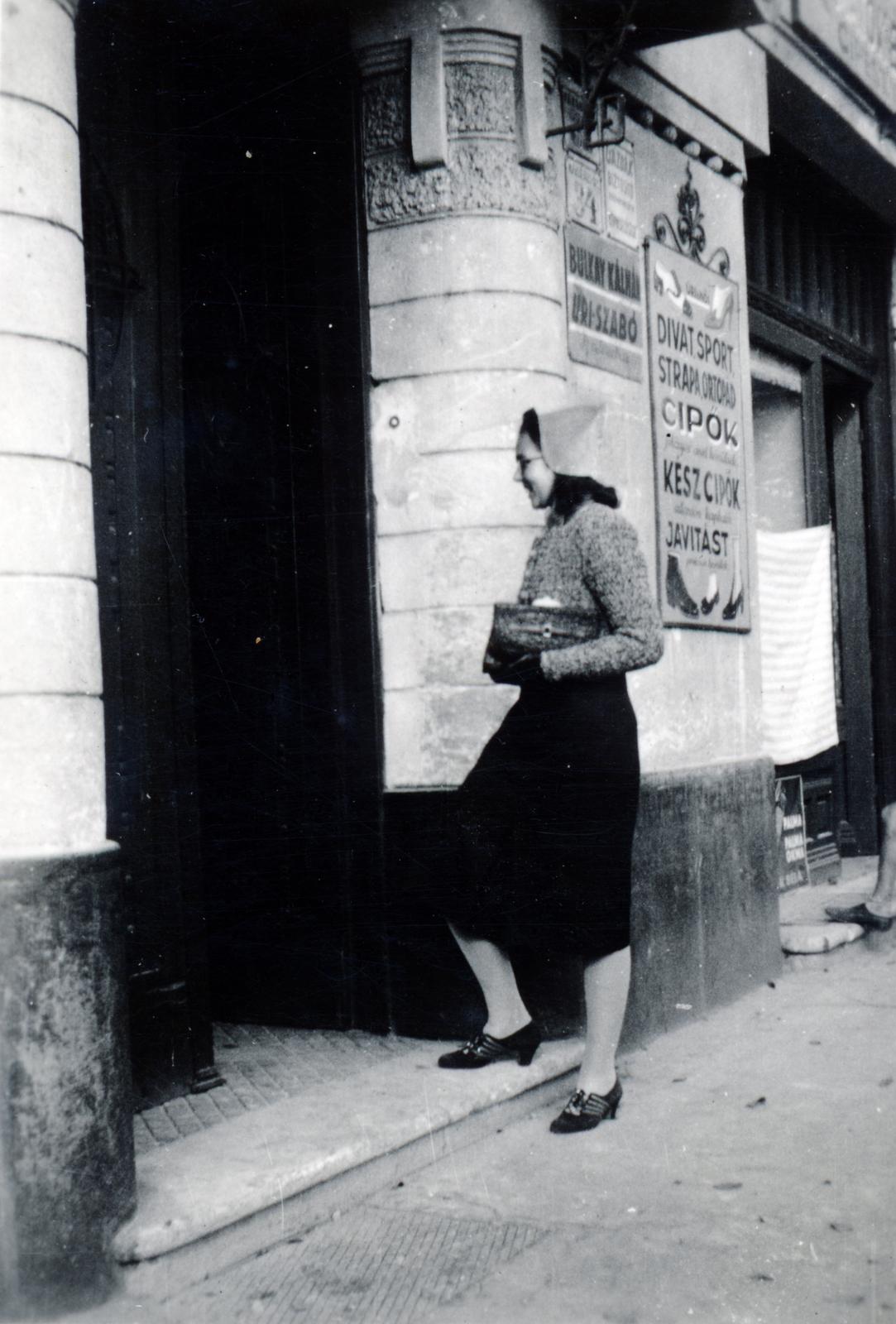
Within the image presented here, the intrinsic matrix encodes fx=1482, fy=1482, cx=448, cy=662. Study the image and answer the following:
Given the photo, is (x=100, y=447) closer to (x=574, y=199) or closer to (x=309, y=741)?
(x=309, y=741)

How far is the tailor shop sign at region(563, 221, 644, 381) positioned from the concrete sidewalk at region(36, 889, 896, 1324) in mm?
2652

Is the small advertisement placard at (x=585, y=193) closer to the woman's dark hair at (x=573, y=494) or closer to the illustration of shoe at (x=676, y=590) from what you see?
the illustration of shoe at (x=676, y=590)

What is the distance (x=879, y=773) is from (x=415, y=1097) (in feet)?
20.2

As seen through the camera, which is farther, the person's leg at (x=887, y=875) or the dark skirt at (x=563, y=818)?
the person's leg at (x=887, y=875)

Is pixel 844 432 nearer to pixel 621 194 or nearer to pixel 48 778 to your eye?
pixel 621 194

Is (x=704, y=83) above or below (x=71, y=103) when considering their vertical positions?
above

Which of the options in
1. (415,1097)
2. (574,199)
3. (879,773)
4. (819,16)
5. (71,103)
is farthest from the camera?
(879,773)

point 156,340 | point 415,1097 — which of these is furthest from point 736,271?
point 415,1097

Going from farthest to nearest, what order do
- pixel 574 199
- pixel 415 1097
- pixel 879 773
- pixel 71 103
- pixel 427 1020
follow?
1. pixel 879 773
2. pixel 574 199
3. pixel 427 1020
4. pixel 415 1097
5. pixel 71 103

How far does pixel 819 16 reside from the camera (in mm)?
7656

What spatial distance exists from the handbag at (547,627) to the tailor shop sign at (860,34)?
4541 millimetres

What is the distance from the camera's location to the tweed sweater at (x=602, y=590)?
438 centimetres

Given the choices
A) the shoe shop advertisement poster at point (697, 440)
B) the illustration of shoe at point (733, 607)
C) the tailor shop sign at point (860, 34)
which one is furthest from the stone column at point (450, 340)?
the tailor shop sign at point (860, 34)

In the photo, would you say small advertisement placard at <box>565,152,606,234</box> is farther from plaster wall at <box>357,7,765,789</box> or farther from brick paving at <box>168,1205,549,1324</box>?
brick paving at <box>168,1205,549,1324</box>
